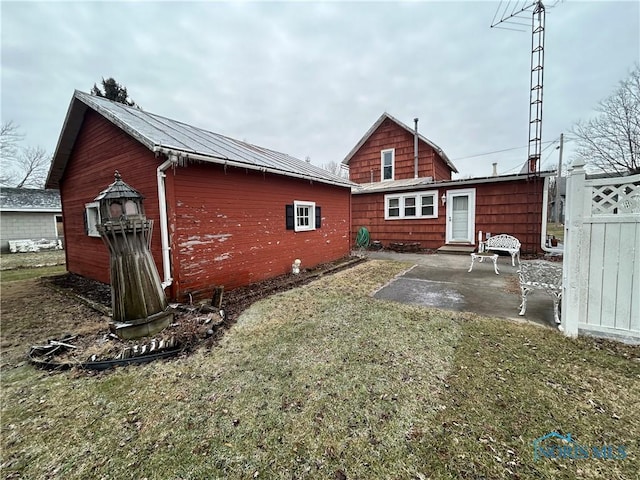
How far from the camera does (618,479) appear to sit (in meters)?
1.48

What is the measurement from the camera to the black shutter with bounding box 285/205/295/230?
681 centimetres

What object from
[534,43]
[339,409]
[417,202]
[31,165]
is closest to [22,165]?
[31,165]

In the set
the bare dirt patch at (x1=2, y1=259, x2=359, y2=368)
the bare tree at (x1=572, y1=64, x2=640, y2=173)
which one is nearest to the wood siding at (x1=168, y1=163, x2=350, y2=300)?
the bare dirt patch at (x1=2, y1=259, x2=359, y2=368)

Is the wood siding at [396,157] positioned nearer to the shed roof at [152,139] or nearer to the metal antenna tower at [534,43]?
the metal antenna tower at [534,43]

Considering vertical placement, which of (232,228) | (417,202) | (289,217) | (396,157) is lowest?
(232,228)

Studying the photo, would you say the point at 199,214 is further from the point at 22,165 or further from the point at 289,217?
the point at 22,165

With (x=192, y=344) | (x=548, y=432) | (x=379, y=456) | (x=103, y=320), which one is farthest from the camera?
(x=103, y=320)

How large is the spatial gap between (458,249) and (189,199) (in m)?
9.48

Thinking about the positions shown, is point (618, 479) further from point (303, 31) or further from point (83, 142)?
point (303, 31)

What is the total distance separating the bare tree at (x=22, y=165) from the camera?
20.8 m

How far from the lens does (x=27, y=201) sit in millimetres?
16047

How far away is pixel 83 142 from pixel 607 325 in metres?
10.9

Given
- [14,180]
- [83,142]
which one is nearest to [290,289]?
[83,142]

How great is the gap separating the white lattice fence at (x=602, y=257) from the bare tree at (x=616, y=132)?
12.2m
